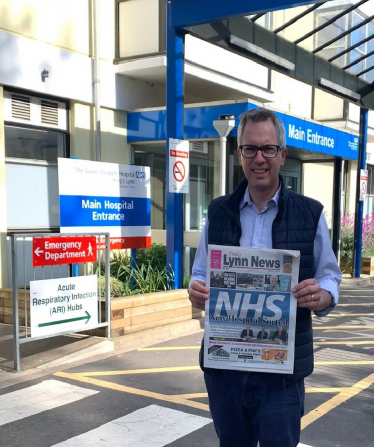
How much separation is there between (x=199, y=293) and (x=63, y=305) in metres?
3.77

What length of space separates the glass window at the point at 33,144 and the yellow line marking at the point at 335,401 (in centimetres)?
665

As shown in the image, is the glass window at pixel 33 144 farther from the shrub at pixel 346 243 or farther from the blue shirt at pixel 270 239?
the shrub at pixel 346 243

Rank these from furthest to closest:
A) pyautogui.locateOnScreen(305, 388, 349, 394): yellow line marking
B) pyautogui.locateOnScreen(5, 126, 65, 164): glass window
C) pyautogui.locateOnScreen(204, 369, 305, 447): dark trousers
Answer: pyautogui.locateOnScreen(5, 126, 65, 164): glass window, pyautogui.locateOnScreen(305, 388, 349, 394): yellow line marking, pyautogui.locateOnScreen(204, 369, 305, 447): dark trousers

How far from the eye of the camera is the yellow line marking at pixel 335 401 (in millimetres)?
4172

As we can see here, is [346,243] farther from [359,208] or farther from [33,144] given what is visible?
[33,144]

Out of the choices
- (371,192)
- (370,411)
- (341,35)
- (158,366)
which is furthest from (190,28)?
(371,192)

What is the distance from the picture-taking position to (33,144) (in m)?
9.08

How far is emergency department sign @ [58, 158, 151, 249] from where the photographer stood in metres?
6.55

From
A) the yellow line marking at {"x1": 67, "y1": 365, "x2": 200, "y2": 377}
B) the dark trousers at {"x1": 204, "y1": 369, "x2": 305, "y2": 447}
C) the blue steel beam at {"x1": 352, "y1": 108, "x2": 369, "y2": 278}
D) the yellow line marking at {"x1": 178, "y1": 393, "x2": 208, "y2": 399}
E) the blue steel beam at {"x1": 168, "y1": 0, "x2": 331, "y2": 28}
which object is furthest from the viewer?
the blue steel beam at {"x1": 352, "y1": 108, "x2": 369, "y2": 278}

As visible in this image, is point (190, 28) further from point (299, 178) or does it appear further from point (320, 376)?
point (299, 178)

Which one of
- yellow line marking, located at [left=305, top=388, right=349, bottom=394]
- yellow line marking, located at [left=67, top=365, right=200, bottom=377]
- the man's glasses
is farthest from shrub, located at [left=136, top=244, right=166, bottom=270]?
the man's glasses

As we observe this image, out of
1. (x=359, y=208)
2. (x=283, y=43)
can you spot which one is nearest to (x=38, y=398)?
(x=283, y=43)

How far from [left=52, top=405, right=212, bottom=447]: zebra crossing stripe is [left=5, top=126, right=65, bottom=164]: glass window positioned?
5944 millimetres

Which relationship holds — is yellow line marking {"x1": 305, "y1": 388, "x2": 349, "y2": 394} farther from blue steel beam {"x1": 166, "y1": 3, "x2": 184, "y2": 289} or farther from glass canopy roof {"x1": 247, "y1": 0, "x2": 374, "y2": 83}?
glass canopy roof {"x1": 247, "y1": 0, "x2": 374, "y2": 83}
